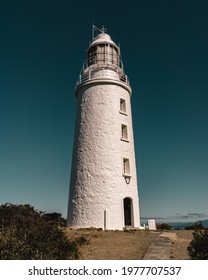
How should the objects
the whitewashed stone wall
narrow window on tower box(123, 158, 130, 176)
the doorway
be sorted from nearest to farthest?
the whitewashed stone wall
narrow window on tower box(123, 158, 130, 176)
the doorway

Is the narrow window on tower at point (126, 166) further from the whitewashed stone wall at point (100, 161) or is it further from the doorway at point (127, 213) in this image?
the doorway at point (127, 213)

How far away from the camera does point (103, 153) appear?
1948 centimetres

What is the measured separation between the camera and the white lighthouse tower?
18609 millimetres

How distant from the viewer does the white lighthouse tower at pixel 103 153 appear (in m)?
18.6

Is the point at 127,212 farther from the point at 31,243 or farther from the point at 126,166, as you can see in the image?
the point at 31,243

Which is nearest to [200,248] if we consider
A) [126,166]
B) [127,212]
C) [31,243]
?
[31,243]

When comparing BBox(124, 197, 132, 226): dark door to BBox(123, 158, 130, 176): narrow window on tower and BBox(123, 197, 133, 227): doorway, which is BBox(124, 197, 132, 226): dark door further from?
BBox(123, 158, 130, 176): narrow window on tower

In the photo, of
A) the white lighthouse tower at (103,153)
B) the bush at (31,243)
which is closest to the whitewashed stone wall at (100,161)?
the white lighthouse tower at (103,153)

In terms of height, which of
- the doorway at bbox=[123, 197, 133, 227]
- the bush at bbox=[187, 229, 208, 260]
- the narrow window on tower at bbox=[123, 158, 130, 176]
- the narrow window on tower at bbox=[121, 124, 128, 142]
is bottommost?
the bush at bbox=[187, 229, 208, 260]

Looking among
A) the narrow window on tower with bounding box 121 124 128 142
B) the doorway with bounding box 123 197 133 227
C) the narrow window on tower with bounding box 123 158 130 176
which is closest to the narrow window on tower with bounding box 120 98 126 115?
the narrow window on tower with bounding box 121 124 128 142

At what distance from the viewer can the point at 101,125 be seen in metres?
20.2

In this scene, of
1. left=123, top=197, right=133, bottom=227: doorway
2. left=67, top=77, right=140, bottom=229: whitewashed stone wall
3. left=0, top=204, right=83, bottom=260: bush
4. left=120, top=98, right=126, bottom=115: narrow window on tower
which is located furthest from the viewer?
left=120, top=98, right=126, bottom=115: narrow window on tower

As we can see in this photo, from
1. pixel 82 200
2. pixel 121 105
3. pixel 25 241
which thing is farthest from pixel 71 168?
pixel 25 241
